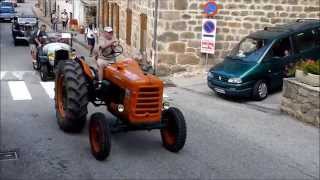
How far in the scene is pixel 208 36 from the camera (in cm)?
1830

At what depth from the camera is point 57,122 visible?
11.2 m

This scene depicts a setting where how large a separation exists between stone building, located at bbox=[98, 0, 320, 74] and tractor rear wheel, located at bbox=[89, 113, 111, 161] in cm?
957

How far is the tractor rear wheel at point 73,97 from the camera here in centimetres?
961

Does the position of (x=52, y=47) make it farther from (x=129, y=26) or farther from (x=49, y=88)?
(x=129, y=26)

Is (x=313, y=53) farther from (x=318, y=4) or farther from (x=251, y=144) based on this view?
(x=251, y=144)

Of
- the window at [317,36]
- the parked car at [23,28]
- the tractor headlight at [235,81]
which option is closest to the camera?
the tractor headlight at [235,81]

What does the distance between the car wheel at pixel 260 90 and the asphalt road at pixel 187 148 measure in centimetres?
76

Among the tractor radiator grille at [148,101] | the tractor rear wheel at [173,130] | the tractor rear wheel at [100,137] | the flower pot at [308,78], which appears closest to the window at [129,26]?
the flower pot at [308,78]

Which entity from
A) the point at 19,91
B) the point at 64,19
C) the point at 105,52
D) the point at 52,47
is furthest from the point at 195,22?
the point at 64,19

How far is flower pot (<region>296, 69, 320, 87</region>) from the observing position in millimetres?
12133

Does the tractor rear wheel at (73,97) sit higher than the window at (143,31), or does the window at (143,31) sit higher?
the window at (143,31)

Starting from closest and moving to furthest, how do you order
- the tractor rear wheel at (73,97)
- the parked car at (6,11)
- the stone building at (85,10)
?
1. the tractor rear wheel at (73,97)
2. the stone building at (85,10)
3. the parked car at (6,11)

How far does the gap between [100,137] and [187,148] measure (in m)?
1.75

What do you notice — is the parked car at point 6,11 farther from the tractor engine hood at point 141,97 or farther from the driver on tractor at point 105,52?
the tractor engine hood at point 141,97
